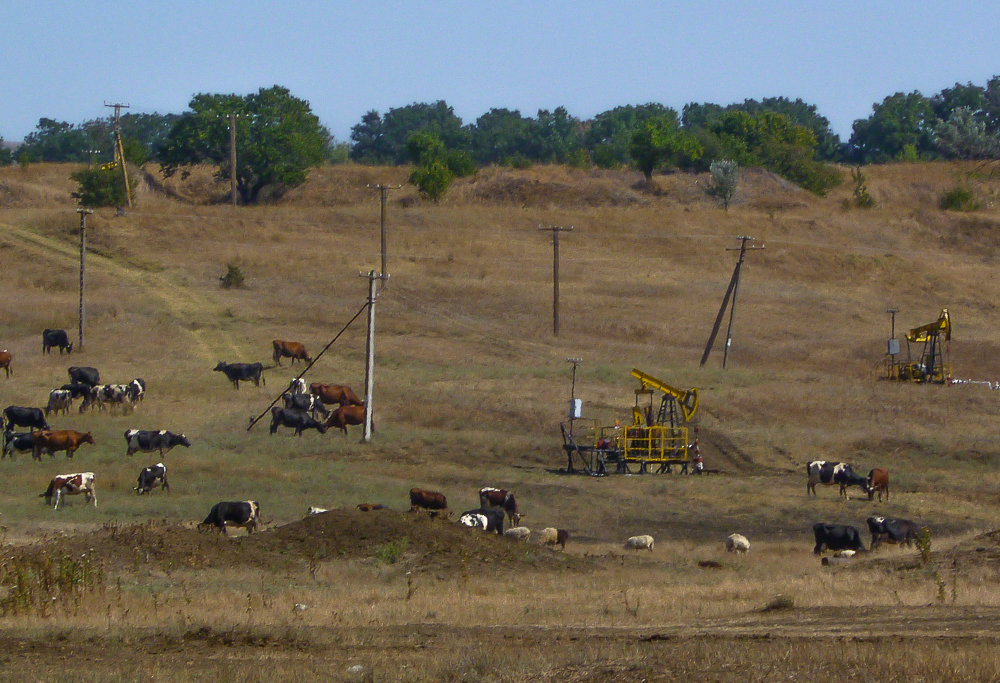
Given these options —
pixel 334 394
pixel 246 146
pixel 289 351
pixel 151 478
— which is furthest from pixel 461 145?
pixel 151 478

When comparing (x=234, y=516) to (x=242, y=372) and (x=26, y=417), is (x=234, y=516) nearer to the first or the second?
(x=26, y=417)

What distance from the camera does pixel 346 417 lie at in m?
39.4

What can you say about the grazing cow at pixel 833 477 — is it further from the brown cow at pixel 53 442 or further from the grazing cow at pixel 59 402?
the grazing cow at pixel 59 402

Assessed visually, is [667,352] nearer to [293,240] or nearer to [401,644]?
[293,240]

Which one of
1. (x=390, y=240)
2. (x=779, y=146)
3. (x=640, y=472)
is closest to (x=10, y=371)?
(x=640, y=472)

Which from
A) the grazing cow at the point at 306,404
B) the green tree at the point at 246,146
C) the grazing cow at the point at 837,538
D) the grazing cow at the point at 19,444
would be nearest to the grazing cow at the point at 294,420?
the grazing cow at the point at 306,404

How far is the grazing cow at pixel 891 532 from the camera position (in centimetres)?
2545

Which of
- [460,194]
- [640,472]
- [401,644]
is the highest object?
[460,194]

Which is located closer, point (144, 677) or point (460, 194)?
point (144, 677)

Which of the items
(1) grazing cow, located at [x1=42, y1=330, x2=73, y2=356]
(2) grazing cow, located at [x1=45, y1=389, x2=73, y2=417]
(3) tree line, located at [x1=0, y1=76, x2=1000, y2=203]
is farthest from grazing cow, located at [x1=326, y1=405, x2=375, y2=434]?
(3) tree line, located at [x1=0, y1=76, x2=1000, y2=203]

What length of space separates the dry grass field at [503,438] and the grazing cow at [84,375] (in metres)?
2.15

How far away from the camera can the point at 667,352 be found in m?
58.6

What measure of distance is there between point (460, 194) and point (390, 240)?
2186 centimetres

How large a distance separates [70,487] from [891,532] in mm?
17887
